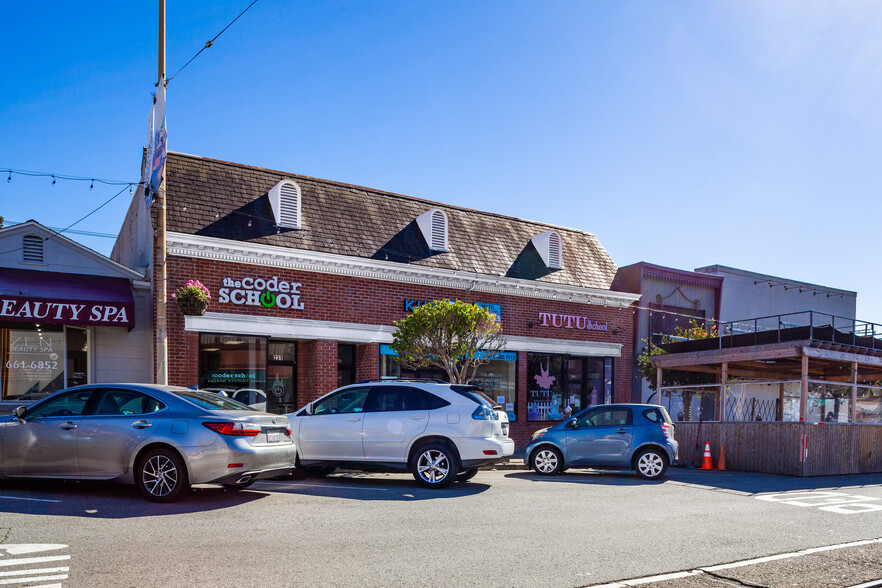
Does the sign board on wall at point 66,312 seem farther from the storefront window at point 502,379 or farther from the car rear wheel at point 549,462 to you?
the storefront window at point 502,379

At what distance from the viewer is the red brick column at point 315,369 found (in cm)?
1789

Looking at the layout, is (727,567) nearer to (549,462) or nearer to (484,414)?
(484,414)

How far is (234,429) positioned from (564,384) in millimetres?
14730

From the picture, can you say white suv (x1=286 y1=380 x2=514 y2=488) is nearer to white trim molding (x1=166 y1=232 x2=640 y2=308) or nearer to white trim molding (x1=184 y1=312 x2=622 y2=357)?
white trim molding (x1=184 y1=312 x2=622 y2=357)

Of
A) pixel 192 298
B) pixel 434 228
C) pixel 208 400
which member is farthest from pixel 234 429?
pixel 434 228

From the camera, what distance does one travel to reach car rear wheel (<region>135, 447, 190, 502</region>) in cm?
871

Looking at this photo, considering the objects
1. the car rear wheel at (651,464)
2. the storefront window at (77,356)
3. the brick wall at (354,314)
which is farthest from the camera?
the brick wall at (354,314)

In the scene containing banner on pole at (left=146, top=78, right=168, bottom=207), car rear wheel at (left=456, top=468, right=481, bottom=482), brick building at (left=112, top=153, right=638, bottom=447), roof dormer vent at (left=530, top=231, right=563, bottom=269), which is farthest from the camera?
roof dormer vent at (left=530, top=231, right=563, bottom=269)

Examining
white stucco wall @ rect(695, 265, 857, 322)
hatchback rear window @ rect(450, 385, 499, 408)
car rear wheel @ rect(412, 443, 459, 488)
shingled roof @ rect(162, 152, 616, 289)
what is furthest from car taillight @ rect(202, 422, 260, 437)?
white stucco wall @ rect(695, 265, 857, 322)

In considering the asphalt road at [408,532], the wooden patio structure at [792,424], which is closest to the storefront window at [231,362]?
the asphalt road at [408,532]

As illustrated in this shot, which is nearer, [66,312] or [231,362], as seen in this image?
[66,312]

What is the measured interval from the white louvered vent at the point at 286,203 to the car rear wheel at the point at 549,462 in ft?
27.3

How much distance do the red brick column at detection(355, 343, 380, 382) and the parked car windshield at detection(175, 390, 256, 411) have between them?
8730 millimetres

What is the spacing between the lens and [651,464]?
13688mm
